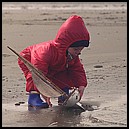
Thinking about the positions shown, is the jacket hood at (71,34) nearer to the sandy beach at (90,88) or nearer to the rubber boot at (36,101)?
the rubber boot at (36,101)

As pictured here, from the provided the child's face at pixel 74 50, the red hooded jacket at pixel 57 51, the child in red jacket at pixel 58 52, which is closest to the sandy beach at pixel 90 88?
the child in red jacket at pixel 58 52

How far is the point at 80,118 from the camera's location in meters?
5.12

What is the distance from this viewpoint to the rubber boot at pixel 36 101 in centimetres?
551

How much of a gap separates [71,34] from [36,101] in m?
0.74

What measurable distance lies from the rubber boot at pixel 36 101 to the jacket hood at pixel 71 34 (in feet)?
1.72

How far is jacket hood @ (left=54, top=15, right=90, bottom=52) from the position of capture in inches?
215

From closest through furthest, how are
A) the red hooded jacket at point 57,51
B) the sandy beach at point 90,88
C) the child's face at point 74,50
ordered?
the sandy beach at point 90,88 → the red hooded jacket at point 57,51 → the child's face at point 74,50

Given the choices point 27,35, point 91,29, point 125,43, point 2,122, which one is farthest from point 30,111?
point 91,29

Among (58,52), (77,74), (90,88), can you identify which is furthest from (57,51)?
(90,88)

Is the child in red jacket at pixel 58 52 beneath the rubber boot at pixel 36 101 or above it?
above

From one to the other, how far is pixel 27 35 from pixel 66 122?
7.12m

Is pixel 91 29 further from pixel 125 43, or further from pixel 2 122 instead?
pixel 2 122

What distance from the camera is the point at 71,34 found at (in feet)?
17.9

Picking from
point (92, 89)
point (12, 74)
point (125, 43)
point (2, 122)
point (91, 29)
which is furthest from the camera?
point (91, 29)
